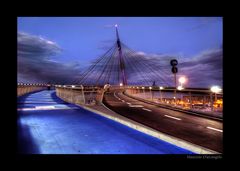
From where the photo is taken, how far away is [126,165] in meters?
4.71

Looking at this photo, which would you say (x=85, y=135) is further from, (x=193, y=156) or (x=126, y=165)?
(x=193, y=156)

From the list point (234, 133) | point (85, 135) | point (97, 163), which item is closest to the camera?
point (97, 163)

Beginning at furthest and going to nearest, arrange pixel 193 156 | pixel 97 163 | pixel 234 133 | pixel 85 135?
pixel 85 135 < pixel 234 133 < pixel 97 163 < pixel 193 156

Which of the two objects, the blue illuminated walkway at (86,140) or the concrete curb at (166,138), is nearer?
the concrete curb at (166,138)

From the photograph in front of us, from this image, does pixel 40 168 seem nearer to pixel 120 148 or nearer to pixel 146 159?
pixel 120 148

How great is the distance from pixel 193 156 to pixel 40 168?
2.85 m

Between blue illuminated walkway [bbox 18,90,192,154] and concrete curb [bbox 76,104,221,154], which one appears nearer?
concrete curb [bbox 76,104,221,154]
